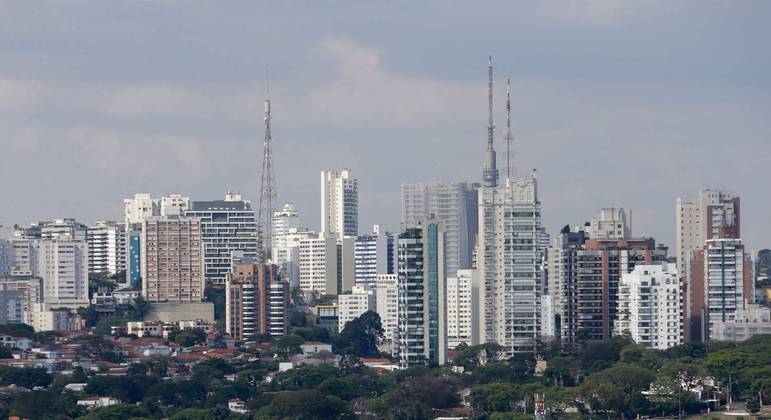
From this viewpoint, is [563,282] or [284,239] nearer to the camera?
[563,282]

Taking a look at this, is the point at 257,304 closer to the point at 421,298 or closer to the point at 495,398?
the point at 421,298

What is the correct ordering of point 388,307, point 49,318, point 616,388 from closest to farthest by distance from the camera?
point 616,388, point 388,307, point 49,318

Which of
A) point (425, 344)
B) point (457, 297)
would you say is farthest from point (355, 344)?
point (425, 344)

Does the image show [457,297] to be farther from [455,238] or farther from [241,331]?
[455,238]

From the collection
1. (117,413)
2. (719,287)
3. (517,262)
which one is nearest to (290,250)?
(719,287)

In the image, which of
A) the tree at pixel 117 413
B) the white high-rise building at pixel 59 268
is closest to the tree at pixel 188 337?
the white high-rise building at pixel 59 268
